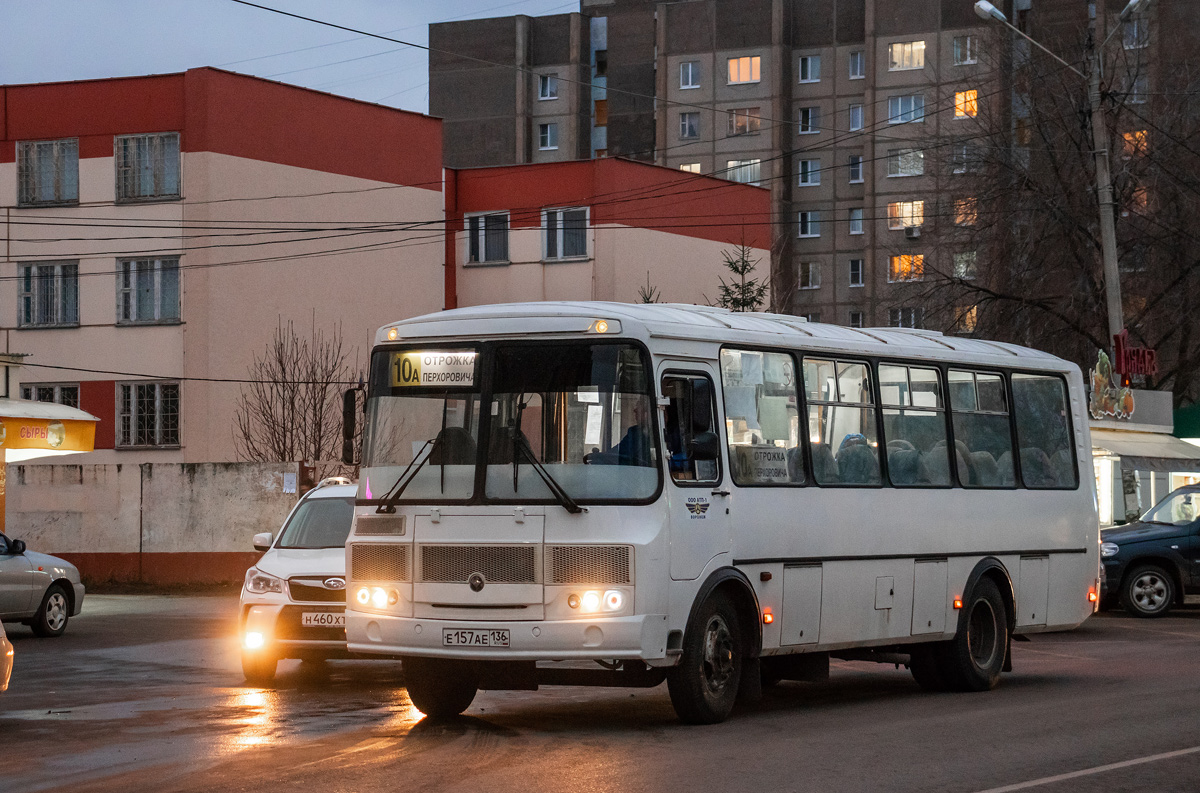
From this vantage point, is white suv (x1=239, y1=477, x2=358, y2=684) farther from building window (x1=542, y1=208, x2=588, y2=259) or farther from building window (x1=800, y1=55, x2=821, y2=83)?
building window (x1=800, y1=55, x2=821, y2=83)

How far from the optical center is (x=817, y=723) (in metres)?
11.8

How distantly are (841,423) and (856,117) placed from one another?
2930 inches

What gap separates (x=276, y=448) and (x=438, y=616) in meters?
28.8

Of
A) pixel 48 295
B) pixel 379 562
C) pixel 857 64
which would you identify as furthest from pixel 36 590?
pixel 857 64

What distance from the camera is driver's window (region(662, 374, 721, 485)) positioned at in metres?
11.3

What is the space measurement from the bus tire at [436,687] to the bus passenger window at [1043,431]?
5.85 meters

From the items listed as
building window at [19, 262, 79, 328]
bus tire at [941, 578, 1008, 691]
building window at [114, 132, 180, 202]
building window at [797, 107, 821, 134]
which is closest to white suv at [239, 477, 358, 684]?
bus tire at [941, 578, 1008, 691]

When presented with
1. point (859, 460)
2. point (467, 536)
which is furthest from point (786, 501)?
point (467, 536)

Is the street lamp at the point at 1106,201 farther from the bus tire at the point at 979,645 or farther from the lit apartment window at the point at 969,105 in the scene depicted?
the bus tire at the point at 979,645

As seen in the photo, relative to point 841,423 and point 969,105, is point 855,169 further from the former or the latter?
point 841,423

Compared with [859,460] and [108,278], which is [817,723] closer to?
[859,460]

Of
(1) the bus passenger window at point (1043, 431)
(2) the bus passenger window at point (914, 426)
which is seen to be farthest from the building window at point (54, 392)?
(2) the bus passenger window at point (914, 426)

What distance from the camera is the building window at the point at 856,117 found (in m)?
85.2

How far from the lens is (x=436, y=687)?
39.4ft
